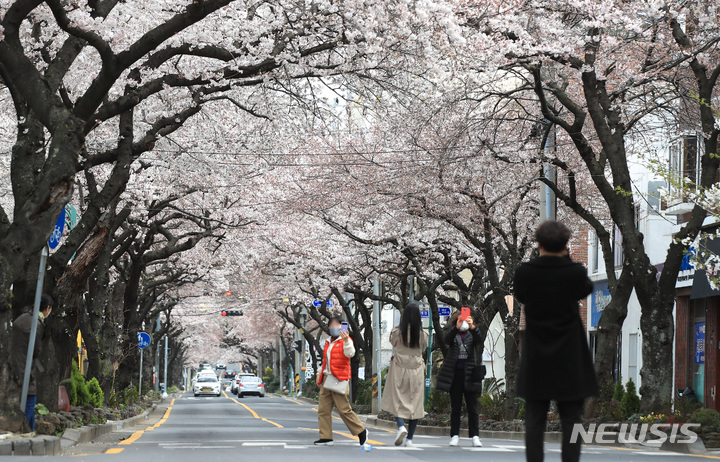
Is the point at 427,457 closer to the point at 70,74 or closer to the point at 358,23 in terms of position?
the point at 358,23

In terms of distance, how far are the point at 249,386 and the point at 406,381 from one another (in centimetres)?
5968

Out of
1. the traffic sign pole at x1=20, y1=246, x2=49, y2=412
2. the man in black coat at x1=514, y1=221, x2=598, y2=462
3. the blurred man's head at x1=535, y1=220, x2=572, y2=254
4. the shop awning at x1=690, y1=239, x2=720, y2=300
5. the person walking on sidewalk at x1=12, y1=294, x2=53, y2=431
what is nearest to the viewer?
the man in black coat at x1=514, y1=221, x2=598, y2=462

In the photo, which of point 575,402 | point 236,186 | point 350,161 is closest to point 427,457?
point 575,402

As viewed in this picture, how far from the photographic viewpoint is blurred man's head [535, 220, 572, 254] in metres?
6.85

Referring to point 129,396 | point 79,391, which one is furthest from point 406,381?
point 129,396

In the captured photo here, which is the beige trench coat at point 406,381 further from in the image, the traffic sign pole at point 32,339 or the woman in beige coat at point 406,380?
the traffic sign pole at point 32,339

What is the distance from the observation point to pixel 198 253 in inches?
1516

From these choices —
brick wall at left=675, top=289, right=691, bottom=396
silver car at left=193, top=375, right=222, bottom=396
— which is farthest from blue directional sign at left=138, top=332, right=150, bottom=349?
silver car at left=193, top=375, right=222, bottom=396

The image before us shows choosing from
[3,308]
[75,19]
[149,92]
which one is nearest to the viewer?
[3,308]

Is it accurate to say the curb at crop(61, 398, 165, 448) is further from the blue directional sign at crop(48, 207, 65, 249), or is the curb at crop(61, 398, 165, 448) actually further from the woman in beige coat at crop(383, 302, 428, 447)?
the woman in beige coat at crop(383, 302, 428, 447)

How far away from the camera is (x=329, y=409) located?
44.8 ft

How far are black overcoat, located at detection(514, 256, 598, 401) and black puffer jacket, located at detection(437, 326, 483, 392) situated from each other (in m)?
6.48

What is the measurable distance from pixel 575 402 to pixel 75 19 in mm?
9195

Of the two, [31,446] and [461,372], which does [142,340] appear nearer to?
[461,372]
